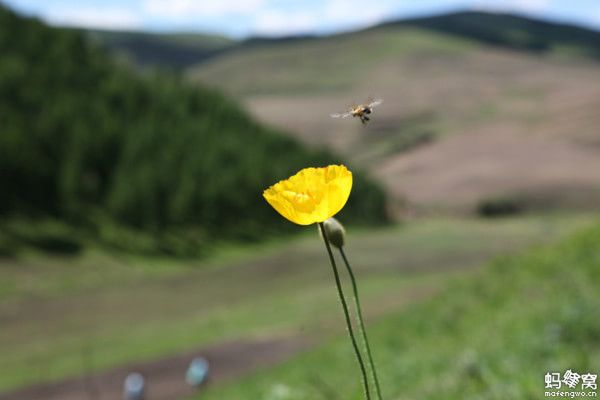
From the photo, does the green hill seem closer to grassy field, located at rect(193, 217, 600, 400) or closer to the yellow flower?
grassy field, located at rect(193, 217, 600, 400)

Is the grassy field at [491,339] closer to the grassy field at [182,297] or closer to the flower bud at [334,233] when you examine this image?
the flower bud at [334,233]

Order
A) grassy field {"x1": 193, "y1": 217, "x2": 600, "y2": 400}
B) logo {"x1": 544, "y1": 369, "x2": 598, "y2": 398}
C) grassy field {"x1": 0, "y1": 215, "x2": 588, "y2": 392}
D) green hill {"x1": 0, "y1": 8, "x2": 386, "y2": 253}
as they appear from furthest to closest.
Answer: green hill {"x1": 0, "y1": 8, "x2": 386, "y2": 253}
grassy field {"x1": 0, "y1": 215, "x2": 588, "y2": 392}
grassy field {"x1": 193, "y1": 217, "x2": 600, "y2": 400}
logo {"x1": 544, "y1": 369, "x2": 598, "y2": 398}

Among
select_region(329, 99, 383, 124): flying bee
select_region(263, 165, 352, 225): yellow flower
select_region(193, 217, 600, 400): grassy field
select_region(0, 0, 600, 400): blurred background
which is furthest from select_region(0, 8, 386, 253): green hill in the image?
select_region(263, 165, 352, 225): yellow flower

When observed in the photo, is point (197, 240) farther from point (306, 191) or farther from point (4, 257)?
point (306, 191)

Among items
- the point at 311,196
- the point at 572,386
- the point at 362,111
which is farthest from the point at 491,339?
the point at 311,196

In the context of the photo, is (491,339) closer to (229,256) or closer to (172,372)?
(172,372)

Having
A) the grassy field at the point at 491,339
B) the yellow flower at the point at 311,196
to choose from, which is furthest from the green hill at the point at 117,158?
the yellow flower at the point at 311,196
